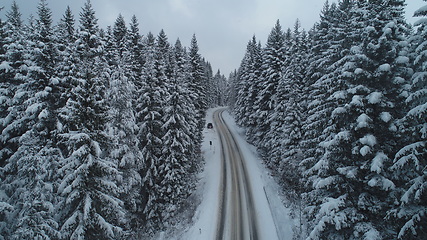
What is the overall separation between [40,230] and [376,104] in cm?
1746

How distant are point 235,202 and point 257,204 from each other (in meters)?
2.37

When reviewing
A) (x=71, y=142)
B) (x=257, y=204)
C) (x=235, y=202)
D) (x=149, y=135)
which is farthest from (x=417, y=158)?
(x=149, y=135)

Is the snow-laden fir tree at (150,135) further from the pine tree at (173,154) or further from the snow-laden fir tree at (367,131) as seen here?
the snow-laden fir tree at (367,131)

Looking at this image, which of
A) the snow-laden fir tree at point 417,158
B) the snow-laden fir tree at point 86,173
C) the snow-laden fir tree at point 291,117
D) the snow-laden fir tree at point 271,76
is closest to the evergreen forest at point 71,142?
the snow-laden fir tree at point 86,173

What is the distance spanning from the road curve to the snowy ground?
602 mm

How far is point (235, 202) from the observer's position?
24250 mm

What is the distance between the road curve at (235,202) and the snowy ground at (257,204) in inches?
23.7

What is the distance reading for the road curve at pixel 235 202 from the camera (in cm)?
2002

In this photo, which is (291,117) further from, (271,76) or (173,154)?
(173,154)

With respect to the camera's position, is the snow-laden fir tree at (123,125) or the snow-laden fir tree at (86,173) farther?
the snow-laden fir tree at (123,125)

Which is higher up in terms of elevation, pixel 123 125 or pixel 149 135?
pixel 123 125

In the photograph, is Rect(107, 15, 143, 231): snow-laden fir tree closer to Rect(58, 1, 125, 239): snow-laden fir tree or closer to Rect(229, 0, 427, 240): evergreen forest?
Rect(58, 1, 125, 239): snow-laden fir tree

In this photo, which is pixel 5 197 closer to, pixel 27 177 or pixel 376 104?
pixel 27 177

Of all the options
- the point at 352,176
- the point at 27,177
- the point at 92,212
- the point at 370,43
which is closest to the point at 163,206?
the point at 92,212
